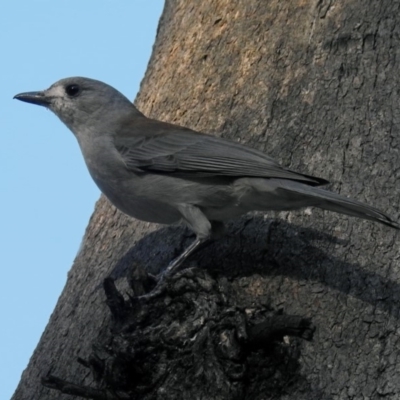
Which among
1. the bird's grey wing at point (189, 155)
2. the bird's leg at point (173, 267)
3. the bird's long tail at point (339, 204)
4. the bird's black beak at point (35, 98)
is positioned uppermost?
the bird's black beak at point (35, 98)

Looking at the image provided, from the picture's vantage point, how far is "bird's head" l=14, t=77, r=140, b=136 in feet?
17.6

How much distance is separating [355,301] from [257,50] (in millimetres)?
1726

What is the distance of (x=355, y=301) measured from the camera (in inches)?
146

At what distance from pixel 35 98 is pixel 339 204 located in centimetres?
231

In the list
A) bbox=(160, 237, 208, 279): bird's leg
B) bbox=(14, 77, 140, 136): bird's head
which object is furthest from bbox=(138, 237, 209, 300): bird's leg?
bbox=(14, 77, 140, 136): bird's head

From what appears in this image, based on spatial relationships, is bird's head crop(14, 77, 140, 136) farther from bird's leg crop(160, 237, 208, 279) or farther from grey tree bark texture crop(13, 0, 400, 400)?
bird's leg crop(160, 237, 208, 279)

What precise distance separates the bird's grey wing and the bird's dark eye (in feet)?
1.87

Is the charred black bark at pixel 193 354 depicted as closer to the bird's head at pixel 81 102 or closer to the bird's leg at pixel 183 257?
the bird's leg at pixel 183 257

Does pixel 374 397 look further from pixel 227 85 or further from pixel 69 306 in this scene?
pixel 227 85

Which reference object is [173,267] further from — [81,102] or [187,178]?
[81,102]

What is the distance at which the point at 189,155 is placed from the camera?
182 inches

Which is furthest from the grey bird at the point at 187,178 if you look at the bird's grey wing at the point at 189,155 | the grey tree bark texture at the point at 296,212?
the grey tree bark texture at the point at 296,212

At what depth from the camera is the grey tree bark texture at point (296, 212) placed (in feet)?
11.8

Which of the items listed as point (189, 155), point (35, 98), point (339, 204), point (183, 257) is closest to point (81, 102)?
Answer: point (35, 98)
